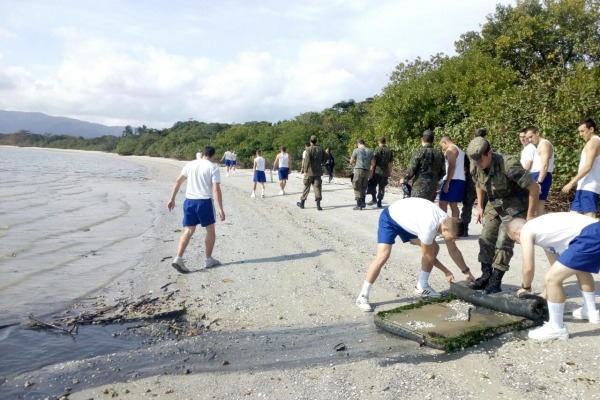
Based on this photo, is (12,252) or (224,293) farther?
(12,252)

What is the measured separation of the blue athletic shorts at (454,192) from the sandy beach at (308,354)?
4.16 feet

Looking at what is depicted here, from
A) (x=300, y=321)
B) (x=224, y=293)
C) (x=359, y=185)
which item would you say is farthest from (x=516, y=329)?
(x=359, y=185)

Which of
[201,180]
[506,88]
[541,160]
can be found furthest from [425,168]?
[506,88]

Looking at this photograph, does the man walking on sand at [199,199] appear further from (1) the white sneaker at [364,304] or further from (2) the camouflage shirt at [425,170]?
(2) the camouflage shirt at [425,170]

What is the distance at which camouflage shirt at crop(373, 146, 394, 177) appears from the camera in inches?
537

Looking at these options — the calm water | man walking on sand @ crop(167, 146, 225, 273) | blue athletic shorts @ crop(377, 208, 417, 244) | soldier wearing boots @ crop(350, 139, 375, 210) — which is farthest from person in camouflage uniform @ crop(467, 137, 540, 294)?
soldier wearing boots @ crop(350, 139, 375, 210)

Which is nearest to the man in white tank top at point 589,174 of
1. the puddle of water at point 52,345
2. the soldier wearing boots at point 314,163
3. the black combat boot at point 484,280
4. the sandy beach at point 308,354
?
the sandy beach at point 308,354

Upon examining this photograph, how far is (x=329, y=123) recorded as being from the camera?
35.3 meters

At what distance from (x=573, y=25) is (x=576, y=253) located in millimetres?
24172

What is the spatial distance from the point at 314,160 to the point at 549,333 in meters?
9.38

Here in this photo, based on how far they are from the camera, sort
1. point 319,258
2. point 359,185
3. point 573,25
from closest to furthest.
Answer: point 319,258, point 359,185, point 573,25

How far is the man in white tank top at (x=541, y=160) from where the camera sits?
22.5 ft

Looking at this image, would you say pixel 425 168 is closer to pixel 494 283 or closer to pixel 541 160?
pixel 541 160

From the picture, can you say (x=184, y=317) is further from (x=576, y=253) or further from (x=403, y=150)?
(x=403, y=150)
